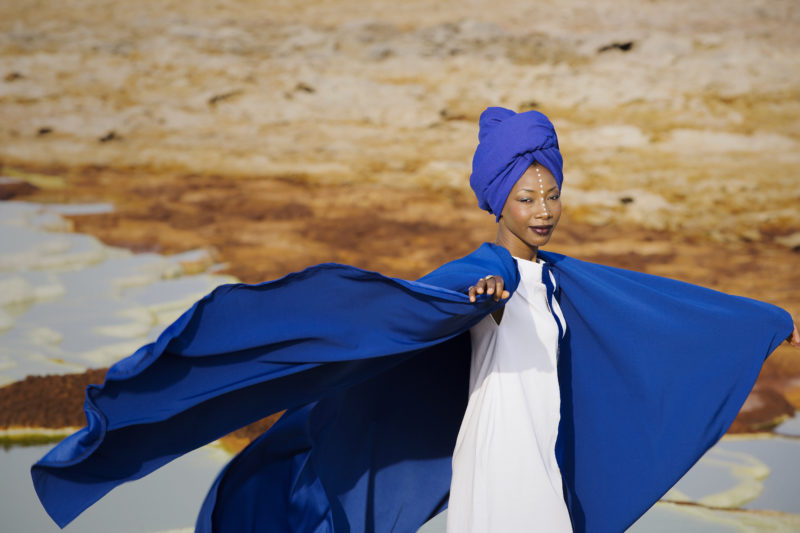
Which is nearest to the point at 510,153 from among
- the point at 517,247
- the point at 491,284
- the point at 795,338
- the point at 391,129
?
the point at 517,247

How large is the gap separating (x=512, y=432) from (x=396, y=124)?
819 centimetres

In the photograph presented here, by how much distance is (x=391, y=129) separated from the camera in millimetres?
10375

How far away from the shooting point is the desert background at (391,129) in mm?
7672

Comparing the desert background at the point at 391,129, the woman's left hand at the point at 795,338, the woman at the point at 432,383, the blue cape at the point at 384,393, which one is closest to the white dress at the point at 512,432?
the woman at the point at 432,383

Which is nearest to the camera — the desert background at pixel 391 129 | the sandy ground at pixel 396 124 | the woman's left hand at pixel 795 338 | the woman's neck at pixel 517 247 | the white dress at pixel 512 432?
the white dress at pixel 512 432

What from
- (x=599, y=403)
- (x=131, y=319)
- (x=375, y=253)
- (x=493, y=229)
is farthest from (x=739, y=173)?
(x=599, y=403)

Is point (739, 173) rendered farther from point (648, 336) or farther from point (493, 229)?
point (648, 336)

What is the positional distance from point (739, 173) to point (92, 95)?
7653mm

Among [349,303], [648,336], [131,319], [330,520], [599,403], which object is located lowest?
[131,319]

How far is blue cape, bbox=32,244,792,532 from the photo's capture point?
2.33m

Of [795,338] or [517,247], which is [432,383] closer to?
[517,247]

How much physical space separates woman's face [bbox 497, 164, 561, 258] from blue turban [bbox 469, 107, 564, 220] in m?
0.02

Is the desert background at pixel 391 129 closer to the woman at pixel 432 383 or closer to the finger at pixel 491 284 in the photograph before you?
the woman at pixel 432 383

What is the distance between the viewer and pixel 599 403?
3012mm
